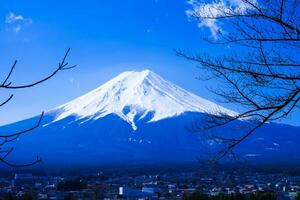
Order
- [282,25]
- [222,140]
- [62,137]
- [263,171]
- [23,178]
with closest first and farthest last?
1. [282,25]
2. [222,140]
3. [23,178]
4. [263,171]
5. [62,137]

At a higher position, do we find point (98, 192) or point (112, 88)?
point (112, 88)

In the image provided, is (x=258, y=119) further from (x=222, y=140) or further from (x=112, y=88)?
(x=112, y=88)

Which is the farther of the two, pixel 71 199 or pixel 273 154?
pixel 273 154

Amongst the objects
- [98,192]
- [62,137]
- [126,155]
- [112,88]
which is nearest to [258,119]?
[98,192]

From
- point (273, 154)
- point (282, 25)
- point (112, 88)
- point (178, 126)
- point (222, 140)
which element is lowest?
point (222, 140)

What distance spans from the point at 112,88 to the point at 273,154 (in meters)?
42.2

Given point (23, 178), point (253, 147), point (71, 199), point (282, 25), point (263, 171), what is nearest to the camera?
point (282, 25)

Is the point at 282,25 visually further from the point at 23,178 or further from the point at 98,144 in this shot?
the point at 98,144

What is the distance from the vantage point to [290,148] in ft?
294

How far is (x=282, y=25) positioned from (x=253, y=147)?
3581 inches

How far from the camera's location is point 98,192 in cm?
2820

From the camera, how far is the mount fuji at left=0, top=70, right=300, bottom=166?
286 feet

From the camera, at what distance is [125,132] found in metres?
102

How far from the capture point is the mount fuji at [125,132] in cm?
8725
